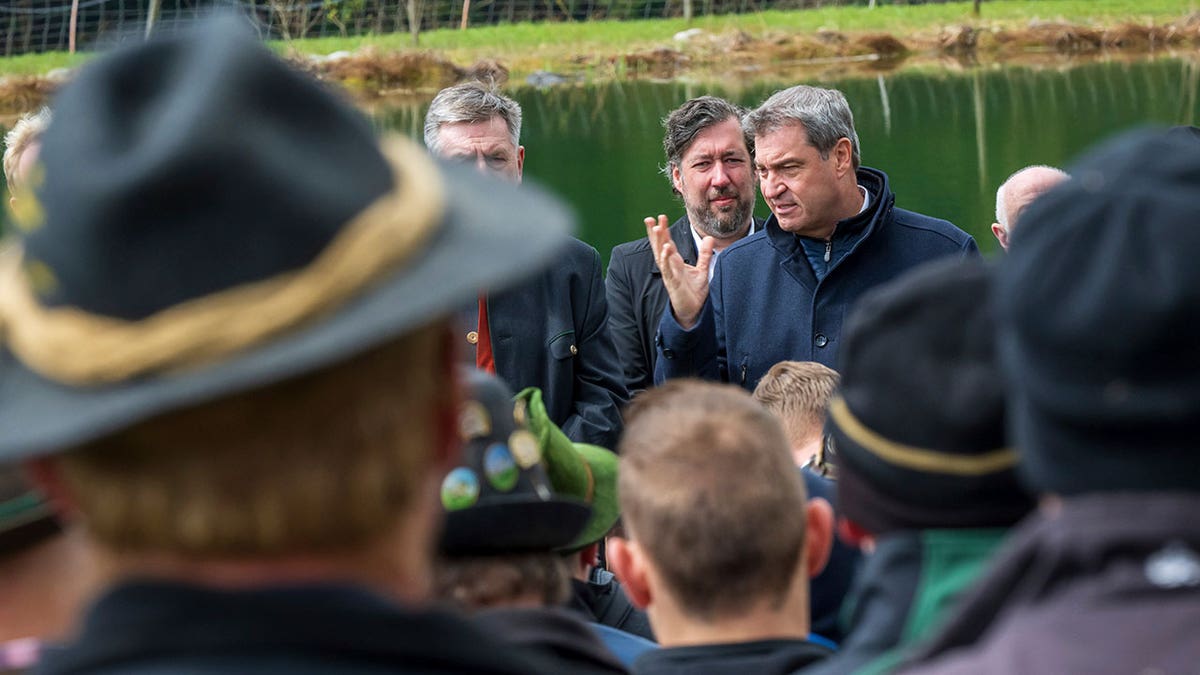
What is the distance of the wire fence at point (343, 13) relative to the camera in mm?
30156

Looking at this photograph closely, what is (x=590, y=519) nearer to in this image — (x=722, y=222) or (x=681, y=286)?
(x=681, y=286)

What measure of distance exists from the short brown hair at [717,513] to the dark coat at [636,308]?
2.20 meters

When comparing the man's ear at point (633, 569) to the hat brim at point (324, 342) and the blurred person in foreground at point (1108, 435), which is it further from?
the hat brim at point (324, 342)

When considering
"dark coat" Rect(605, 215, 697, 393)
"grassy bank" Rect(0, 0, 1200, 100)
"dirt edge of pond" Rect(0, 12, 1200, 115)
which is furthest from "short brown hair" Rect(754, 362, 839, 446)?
"grassy bank" Rect(0, 0, 1200, 100)

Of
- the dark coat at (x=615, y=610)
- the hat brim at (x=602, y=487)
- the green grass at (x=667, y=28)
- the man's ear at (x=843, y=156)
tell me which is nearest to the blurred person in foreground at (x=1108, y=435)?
the hat brim at (x=602, y=487)

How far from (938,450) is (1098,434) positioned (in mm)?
253

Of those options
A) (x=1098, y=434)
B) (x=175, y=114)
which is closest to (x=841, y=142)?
(x=1098, y=434)

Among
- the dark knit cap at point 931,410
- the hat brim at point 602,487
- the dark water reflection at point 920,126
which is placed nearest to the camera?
the dark knit cap at point 931,410

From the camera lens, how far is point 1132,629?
960mm

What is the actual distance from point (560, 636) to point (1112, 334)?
585 mm

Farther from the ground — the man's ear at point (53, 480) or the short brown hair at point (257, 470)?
the short brown hair at point (257, 470)

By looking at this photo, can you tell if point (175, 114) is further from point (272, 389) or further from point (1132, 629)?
point (1132, 629)

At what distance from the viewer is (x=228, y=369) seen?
82 centimetres

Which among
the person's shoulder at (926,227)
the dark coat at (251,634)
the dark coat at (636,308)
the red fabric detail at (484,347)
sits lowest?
the dark coat at (636,308)
